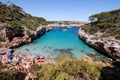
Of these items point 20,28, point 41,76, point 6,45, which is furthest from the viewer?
point 20,28

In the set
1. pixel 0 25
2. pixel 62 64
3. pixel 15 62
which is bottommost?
pixel 15 62

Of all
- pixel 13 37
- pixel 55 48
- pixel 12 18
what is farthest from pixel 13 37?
pixel 12 18

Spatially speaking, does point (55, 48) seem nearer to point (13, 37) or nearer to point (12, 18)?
point (13, 37)

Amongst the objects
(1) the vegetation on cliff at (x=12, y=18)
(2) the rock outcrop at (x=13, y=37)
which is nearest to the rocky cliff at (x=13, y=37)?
(2) the rock outcrop at (x=13, y=37)

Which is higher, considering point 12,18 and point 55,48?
point 12,18

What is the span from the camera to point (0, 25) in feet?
144

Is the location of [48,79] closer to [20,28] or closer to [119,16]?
[20,28]

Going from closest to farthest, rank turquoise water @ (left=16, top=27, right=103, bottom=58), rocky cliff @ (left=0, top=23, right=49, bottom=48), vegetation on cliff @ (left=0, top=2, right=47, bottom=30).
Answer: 1. turquoise water @ (left=16, top=27, right=103, bottom=58)
2. rocky cliff @ (left=0, top=23, right=49, bottom=48)
3. vegetation on cliff @ (left=0, top=2, right=47, bottom=30)

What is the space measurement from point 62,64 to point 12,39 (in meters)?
34.3

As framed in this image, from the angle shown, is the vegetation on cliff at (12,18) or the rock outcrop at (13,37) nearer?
the rock outcrop at (13,37)

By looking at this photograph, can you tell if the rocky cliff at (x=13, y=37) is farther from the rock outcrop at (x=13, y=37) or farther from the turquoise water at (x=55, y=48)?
the turquoise water at (x=55, y=48)

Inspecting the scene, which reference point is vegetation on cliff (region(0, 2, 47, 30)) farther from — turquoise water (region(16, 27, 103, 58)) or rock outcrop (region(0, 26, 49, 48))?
turquoise water (region(16, 27, 103, 58))

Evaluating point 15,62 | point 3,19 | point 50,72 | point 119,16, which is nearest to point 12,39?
point 3,19

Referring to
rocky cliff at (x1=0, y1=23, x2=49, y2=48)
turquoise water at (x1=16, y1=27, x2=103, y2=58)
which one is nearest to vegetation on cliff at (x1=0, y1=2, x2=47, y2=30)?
rocky cliff at (x1=0, y1=23, x2=49, y2=48)
